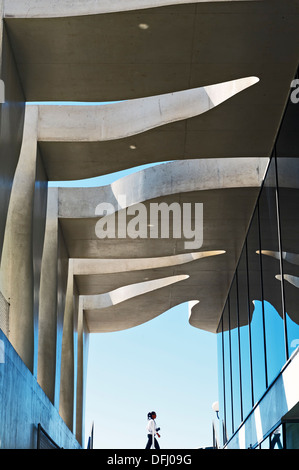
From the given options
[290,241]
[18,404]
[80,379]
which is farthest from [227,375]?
[18,404]

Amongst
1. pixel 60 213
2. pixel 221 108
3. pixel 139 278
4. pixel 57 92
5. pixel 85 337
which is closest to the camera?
pixel 57 92

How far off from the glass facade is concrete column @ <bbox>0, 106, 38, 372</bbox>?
193 inches

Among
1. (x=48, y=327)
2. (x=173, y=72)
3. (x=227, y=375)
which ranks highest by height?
(x=173, y=72)

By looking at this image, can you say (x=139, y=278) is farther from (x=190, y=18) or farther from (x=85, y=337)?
(x=190, y=18)

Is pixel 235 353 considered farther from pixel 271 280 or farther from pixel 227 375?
pixel 271 280

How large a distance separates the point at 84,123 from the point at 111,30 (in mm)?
4114

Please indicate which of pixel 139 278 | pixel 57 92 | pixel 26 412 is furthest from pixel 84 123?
pixel 139 278

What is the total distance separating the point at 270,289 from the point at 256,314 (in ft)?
8.05

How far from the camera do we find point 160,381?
44156 millimetres

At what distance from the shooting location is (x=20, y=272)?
14.2 m

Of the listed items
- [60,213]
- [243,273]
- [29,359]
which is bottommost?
[29,359]

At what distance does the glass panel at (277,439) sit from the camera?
1270 centimetres

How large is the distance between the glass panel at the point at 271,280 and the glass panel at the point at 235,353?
6.66 meters

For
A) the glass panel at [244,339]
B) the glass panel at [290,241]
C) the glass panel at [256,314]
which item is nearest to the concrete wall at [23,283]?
the glass panel at [290,241]
